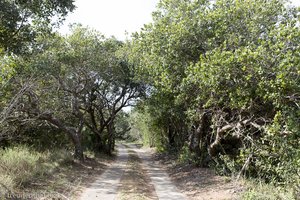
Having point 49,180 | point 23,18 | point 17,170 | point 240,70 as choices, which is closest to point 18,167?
point 17,170

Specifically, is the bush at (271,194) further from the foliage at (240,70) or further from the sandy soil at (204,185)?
the sandy soil at (204,185)

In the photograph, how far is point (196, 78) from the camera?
31.8 ft

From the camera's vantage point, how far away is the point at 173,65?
11.9 m

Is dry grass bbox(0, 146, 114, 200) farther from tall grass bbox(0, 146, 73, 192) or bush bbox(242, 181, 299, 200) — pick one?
bush bbox(242, 181, 299, 200)

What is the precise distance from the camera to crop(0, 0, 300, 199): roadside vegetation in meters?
7.90

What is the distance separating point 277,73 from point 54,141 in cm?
1532

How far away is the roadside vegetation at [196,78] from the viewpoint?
7898mm

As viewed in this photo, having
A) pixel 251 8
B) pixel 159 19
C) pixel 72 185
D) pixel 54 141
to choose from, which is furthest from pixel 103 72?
pixel 251 8

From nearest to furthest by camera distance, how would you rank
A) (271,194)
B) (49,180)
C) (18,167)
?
(271,194) → (18,167) → (49,180)

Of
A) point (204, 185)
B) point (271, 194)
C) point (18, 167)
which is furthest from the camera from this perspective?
point (204, 185)

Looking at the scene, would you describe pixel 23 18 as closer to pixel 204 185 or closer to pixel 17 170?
pixel 17 170

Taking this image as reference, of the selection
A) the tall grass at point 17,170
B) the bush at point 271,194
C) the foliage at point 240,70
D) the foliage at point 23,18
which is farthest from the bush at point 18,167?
the bush at point 271,194

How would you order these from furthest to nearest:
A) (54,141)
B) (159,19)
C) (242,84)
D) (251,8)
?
(54,141)
(159,19)
(251,8)
(242,84)

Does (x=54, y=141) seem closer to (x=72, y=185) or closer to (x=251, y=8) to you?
(x=72, y=185)
